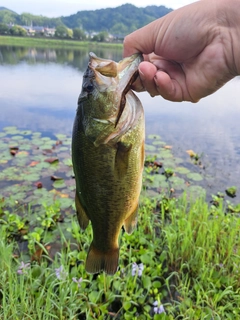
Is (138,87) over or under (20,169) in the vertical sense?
over

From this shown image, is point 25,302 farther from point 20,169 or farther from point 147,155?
point 147,155

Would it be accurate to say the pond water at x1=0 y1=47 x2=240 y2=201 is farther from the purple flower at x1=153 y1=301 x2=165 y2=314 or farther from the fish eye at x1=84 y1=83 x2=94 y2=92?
the fish eye at x1=84 y1=83 x2=94 y2=92

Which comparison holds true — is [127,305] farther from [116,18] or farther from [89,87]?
[116,18]

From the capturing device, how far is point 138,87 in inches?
79.9

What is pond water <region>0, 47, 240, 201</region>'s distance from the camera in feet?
23.4

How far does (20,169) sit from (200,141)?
4826 millimetres

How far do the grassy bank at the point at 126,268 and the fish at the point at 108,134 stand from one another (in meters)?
1.49

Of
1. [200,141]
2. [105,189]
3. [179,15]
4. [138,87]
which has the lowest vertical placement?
[200,141]

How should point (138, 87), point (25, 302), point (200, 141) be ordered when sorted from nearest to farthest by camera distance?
point (138, 87) → point (25, 302) → point (200, 141)

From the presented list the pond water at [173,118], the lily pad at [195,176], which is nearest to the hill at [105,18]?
the pond water at [173,118]

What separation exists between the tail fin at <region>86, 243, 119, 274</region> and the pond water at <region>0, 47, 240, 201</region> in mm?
4115

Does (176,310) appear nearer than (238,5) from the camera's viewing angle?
No

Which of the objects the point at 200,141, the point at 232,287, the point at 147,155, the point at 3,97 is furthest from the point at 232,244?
the point at 3,97

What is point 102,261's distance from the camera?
195cm
